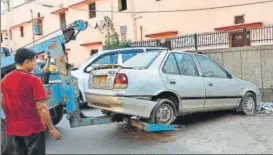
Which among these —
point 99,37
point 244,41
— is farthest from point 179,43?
point 99,37

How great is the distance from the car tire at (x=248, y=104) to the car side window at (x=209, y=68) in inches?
30.2

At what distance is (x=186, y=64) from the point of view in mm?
8336

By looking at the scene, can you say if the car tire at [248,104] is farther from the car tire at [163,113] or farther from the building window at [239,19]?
the building window at [239,19]

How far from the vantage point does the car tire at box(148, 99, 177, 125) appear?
747 centimetres

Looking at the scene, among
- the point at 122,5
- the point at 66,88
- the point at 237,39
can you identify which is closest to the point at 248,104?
the point at 66,88

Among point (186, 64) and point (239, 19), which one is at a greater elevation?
point (239, 19)

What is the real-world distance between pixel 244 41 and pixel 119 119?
23.8 feet

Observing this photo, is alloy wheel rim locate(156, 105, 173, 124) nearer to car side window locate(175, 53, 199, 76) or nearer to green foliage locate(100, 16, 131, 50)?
car side window locate(175, 53, 199, 76)

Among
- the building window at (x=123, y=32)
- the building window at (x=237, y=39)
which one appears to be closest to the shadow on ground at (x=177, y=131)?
the building window at (x=237, y=39)

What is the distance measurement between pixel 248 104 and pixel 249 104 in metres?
0.04

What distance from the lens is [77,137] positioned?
305 inches

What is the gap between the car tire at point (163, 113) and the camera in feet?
24.5

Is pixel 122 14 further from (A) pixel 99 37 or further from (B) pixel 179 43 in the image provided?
(B) pixel 179 43

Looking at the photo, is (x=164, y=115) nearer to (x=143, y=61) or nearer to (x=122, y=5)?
(x=143, y=61)
